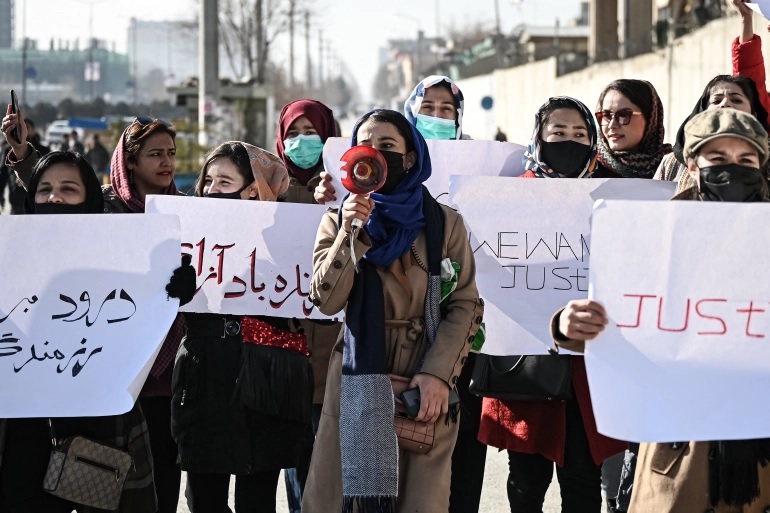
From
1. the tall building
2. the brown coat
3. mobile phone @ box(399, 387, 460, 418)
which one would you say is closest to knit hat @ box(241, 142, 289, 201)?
the brown coat

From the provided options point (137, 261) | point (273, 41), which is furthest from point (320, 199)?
point (273, 41)

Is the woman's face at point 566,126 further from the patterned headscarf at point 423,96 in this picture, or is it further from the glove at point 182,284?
the glove at point 182,284

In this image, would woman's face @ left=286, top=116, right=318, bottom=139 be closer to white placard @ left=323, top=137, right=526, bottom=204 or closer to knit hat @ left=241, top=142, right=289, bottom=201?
white placard @ left=323, top=137, right=526, bottom=204

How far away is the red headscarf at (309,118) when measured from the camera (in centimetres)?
580

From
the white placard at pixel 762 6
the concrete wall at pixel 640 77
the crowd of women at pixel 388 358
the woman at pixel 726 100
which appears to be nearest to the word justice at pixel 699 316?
the crowd of women at pixel 388 358

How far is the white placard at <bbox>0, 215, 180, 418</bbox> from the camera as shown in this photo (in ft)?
13.2

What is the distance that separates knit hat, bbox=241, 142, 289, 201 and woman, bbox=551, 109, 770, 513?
5.80 ft

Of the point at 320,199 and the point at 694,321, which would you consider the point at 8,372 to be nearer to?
the point at 320,199

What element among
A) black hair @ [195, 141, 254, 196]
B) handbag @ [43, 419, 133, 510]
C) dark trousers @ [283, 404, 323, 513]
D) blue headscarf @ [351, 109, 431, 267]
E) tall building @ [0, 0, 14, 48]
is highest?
tall building @ [0, 0, 14, 48]

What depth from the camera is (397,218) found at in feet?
12.7

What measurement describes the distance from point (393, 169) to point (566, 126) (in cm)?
116

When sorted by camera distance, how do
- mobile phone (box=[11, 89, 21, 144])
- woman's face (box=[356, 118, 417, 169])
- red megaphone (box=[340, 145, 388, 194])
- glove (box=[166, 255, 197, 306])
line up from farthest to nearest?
mobile phone (box=[11, 89, 21, 144]) → glove (box=[166, 255, 197, 306]) → woman's face (box=[356, 118, 417, 169]) → red megaphone (box=[340, 145, 388, 194])

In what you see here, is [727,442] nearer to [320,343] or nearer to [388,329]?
[388,329]

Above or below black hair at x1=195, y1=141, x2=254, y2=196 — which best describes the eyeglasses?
above
